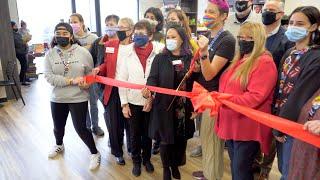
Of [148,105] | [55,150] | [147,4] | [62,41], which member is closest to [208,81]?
[148,105]

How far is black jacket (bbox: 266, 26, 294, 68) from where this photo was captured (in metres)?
2.30

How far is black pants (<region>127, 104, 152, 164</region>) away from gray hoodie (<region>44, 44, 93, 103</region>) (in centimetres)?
62

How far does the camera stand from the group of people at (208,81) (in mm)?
1765

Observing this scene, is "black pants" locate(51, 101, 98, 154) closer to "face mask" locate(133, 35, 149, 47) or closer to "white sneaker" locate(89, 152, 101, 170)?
"white sneaker" locate(89, 152, 101, 170)

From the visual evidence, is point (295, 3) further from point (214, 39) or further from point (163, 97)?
point (163, 97)

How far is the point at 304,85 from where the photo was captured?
1635 mm

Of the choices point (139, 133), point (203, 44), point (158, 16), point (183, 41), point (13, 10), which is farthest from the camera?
point (13, 10)

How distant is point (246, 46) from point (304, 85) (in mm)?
479

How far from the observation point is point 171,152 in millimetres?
2631

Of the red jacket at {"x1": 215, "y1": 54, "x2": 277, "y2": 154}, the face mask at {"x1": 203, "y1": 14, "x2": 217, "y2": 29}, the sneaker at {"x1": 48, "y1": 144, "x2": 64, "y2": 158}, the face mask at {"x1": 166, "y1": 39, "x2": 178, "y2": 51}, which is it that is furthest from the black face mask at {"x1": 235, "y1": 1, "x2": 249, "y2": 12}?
the sneaker at {"x1": 48, "y1": 144, "x2": 64, "y2": 158}

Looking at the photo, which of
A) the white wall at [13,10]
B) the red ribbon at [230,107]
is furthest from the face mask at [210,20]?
the white wall at [13,10]

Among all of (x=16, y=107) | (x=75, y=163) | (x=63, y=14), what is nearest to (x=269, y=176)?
(x=75, y=163)

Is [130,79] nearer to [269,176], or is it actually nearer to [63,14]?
[269,176]

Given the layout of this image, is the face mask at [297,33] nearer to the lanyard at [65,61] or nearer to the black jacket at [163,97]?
the black jacket at [163,97]
